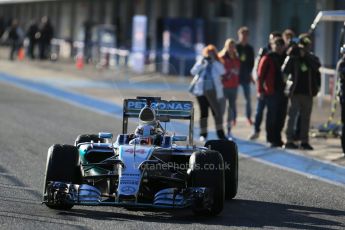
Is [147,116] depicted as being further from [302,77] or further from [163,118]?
[302,77]

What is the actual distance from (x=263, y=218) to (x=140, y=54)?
71.9 ft

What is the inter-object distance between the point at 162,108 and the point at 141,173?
1.44 m

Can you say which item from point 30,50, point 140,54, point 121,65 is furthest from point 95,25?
point 140,54

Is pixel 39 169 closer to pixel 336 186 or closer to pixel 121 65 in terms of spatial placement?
pixel 336 186

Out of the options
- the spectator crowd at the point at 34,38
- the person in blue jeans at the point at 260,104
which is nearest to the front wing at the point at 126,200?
the person in blue jeans at the point at 260,104

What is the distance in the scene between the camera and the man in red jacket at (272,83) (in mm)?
15641

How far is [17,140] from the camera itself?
1563 cm

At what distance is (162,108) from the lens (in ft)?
Result: 35.1

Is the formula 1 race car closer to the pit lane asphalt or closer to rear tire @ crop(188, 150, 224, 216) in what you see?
rear tire @ crop(188, 150, 224, 216)

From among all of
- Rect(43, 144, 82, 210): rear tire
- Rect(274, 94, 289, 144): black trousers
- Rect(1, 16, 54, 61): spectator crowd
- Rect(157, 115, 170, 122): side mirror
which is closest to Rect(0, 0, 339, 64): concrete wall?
Rect(1, 16, 54, 61): spectator crowd

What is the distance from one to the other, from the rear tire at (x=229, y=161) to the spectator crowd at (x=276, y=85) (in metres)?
4.71

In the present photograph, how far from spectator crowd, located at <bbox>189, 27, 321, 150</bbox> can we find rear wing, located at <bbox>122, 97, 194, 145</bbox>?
4.69 meters

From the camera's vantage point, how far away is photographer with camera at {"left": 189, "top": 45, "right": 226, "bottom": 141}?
15859 mm

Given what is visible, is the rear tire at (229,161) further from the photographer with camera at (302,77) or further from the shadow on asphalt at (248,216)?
the photographer with camera at (302,77)
